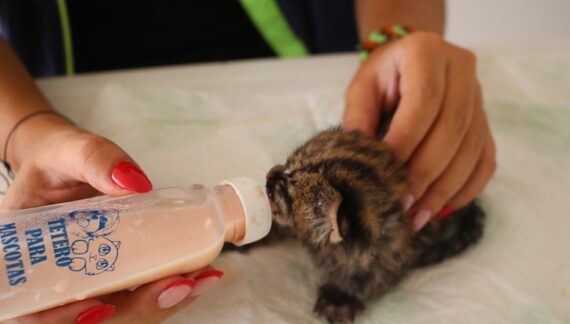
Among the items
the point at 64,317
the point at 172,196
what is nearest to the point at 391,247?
the point at 172,196

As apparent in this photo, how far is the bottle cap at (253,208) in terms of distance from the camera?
0.63 metres

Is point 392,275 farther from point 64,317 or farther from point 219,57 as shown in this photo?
point 219,57

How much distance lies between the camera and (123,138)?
105cm

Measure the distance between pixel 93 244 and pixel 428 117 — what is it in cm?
56

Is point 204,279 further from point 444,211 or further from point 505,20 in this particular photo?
point 505,20

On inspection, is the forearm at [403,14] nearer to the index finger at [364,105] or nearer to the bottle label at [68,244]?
the index finger at [364,105]

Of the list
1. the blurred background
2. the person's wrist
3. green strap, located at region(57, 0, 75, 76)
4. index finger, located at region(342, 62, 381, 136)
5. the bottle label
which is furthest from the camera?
the blurred background

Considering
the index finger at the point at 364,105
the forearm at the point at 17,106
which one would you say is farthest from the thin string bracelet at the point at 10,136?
the index finger at the point at 364,105

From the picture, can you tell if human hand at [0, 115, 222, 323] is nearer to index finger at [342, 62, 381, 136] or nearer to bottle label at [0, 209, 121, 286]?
bottle label at [0, 209, 121, 286]

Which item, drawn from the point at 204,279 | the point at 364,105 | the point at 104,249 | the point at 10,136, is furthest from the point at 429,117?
the point at 10,136

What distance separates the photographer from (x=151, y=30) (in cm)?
130

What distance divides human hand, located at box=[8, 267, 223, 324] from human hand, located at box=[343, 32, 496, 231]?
1.21ft

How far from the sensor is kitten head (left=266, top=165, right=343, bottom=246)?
71 centimetres

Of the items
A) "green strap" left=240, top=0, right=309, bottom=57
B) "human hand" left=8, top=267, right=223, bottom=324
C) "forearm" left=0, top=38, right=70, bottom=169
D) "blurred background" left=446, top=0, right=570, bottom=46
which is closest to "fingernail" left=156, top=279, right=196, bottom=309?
"human hand" left=8, top=267, right=223, bottom=324
